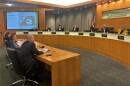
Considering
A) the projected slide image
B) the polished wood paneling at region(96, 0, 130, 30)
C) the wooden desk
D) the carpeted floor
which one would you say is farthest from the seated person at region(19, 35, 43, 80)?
the projected slide image

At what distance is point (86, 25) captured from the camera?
11.2 meters

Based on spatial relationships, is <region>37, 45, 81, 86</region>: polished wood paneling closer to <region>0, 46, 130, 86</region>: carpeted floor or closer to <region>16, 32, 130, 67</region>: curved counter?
<region>0, 46, 130, 86</region>: carpeted floor

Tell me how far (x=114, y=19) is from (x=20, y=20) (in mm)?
6714

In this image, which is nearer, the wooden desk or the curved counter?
the wooden desk

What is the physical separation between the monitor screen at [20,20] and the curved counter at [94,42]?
65.2 inches

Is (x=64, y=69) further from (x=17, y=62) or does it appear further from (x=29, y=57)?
(x=17, y=62)

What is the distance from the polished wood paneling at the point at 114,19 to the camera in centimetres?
753

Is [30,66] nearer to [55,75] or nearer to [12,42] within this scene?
[55,75]

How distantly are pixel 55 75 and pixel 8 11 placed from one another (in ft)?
31.2

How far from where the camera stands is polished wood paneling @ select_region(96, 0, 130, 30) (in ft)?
24.7

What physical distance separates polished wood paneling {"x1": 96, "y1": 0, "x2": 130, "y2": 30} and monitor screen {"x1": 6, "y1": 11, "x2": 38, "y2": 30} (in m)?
4.79

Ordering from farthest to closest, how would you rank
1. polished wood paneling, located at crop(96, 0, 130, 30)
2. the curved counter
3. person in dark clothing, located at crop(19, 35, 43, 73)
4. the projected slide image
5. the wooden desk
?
the projected slide image → polished wood paneling, located at crop(96, 0, 130, 30) → the curved counter → person in dark clothing, located at crop(19, 35, 43, 73) → the wooden desk

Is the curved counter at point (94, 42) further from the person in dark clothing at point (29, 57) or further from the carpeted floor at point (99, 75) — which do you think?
the person in dark clothing at point (29, 57)

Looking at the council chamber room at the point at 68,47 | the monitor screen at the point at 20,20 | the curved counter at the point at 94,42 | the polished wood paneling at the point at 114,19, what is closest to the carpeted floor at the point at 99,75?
the council chamber room at the point at 68,47
